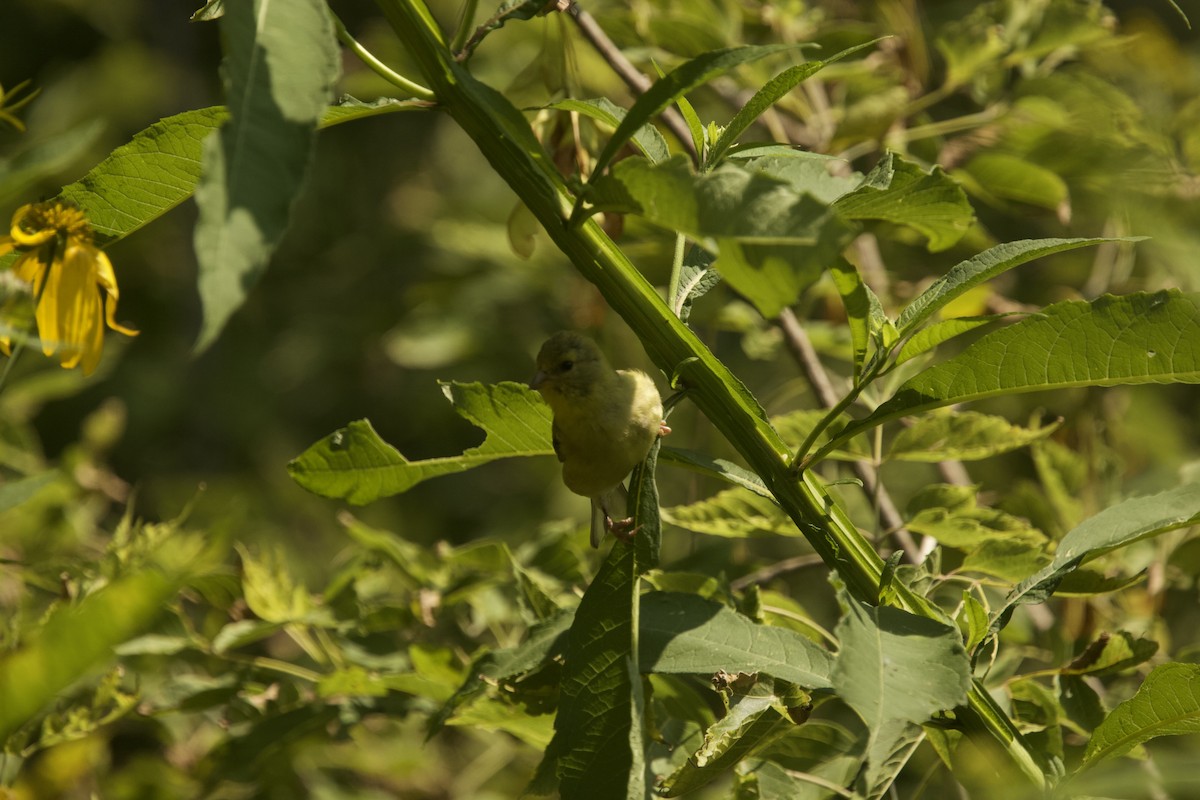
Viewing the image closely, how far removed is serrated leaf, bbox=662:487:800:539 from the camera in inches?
64.1

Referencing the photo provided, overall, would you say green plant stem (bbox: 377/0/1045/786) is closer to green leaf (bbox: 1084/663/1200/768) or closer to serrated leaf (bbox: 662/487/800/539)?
green leaf (bbox: 1084/663/1200/768)

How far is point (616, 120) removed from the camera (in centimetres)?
127

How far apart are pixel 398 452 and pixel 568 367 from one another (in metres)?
0.39

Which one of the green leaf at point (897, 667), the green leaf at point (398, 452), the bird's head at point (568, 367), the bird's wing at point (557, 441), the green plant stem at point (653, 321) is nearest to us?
the green leaf at point (897, 667)

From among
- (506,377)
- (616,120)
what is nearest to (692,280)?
(616,120)

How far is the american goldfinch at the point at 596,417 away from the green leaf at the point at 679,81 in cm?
42

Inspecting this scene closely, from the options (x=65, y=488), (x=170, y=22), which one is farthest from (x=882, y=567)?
(x=170, y=22)

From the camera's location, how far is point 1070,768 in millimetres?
1516

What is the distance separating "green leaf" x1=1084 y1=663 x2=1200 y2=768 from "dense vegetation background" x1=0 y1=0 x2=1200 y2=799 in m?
0.24

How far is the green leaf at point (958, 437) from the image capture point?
168cm

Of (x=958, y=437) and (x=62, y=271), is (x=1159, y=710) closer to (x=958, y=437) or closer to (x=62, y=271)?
(x=958, y=437)

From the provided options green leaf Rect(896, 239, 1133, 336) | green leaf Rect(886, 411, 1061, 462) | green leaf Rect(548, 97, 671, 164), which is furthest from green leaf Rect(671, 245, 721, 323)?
green leaf Rect(886, 411, 1061, 462)

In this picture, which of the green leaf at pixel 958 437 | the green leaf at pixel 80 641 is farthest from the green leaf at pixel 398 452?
the green leaf at pixel 958 437

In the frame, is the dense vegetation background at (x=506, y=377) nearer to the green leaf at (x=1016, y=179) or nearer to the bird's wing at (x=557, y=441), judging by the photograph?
the green leaf at (x=1016, y=179)
